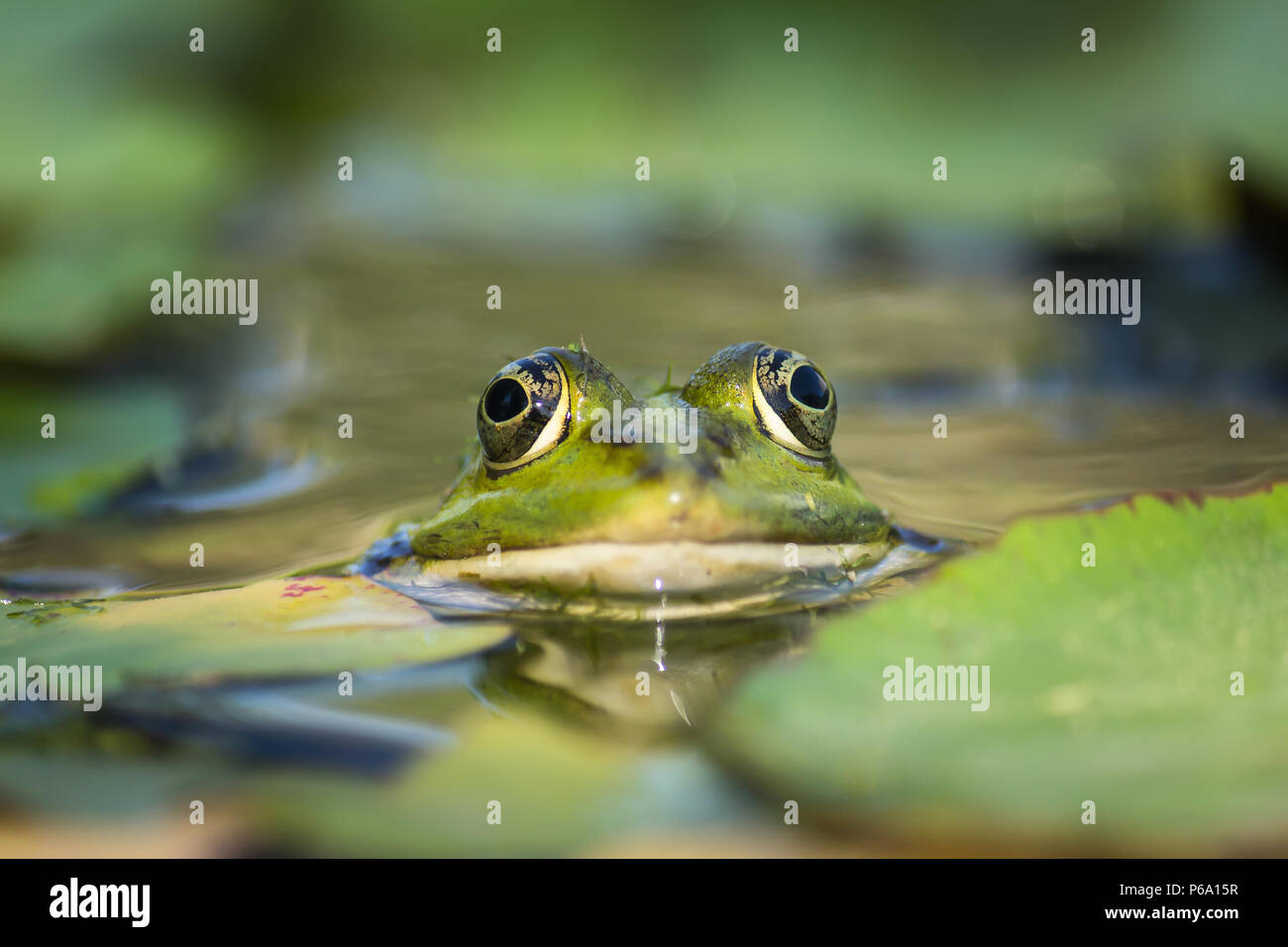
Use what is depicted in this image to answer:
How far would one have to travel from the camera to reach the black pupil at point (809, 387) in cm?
351

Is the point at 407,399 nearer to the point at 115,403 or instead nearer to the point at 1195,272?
the point at 115,403

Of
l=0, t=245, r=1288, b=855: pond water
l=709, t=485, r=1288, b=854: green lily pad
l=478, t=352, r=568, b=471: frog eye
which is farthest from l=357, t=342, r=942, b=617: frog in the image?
l=709, t=485, r=1288, b=854: green lily pad

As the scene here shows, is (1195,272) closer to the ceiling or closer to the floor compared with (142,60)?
closer to the floor

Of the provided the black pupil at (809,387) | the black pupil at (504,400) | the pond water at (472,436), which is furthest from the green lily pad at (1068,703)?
the black pupil at (504,400)

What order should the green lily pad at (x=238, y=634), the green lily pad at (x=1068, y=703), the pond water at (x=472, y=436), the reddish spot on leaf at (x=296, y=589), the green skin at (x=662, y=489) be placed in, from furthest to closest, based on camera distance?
1. the reddish spot on leaf at (x=296, y=589)
2. the green skin at (x=662, y=489)
3. the green lily pad at (x=238, y=634)
4. the pond water at (x=472, y=436)
5. the green lily pad at (x=1068, y=703)

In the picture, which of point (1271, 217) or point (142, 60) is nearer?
point (1271, 217)

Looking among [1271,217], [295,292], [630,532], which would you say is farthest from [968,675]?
[295,292]

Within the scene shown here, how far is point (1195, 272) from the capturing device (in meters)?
7.97

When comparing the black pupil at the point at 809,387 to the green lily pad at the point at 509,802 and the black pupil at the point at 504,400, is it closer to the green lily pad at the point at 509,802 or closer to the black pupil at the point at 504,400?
the black pupil at the point at 504,400

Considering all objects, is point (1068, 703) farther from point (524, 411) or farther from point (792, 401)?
point (524, 411)

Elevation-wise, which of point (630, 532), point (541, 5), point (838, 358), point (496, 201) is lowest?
point (630, 532)

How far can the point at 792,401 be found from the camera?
11.4 feet

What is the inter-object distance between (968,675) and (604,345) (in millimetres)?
5475

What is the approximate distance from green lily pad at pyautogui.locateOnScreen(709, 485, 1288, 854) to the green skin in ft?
2.18
